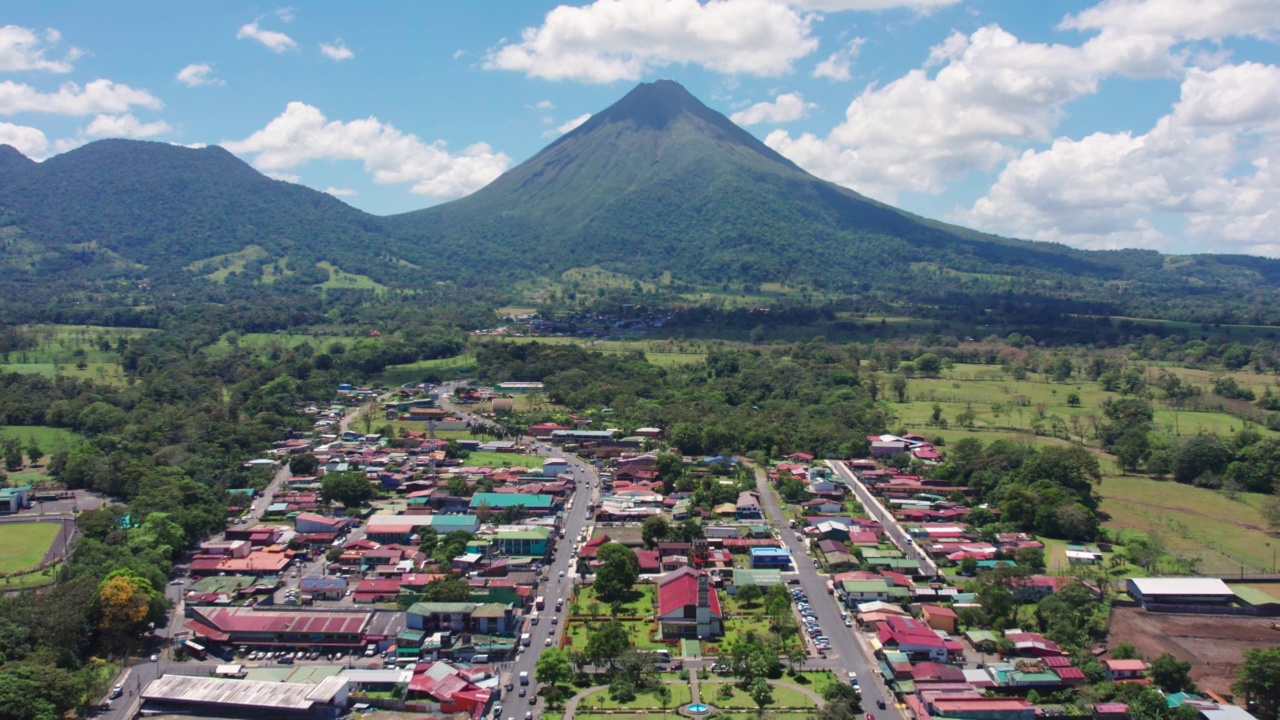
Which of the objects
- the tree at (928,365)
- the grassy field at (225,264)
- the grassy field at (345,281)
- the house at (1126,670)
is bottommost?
the house at (1126,670)

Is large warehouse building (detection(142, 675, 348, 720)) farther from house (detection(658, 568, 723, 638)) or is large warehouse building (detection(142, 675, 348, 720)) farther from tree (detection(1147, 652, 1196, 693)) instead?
tree (detection(1147, 652, 1196, 693))

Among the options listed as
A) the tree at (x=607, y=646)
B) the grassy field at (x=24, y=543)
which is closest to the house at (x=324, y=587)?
the tree at (x=607, y=646)

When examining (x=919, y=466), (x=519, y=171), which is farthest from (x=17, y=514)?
(x=519, y=171)

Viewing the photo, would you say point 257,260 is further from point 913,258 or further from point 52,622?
point 52,622

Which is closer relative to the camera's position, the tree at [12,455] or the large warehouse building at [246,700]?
the large warehouse building at [246,700]

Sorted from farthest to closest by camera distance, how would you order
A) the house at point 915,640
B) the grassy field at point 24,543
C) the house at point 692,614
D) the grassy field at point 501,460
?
the grassy field at point 501,460
the grassy field at point 24,543
the house at point 692,614
the house at point 915,640

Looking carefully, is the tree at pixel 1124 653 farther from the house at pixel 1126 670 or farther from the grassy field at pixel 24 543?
the grassy field at pixel 24 543

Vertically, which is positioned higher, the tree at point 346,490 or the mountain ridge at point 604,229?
the mountain ridge at point 604,229

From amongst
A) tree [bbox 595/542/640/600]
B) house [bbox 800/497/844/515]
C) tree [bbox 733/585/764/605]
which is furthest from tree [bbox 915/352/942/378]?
tree [bbox 595/542/640/600]

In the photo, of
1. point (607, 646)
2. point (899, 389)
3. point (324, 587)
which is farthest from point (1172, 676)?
point (899, 389)
